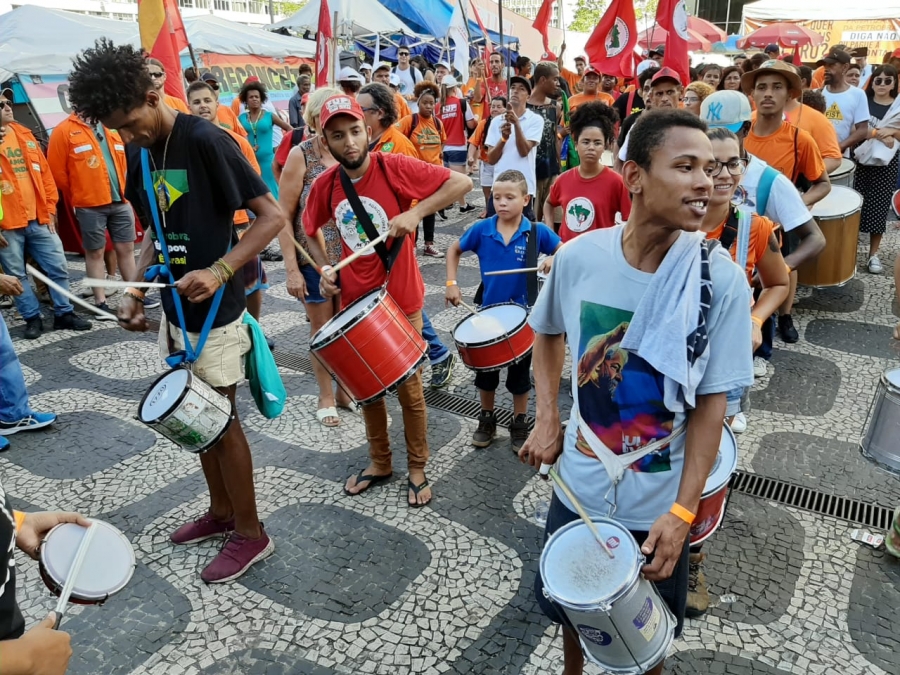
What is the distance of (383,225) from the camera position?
356 cm

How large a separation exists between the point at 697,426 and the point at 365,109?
4.03m

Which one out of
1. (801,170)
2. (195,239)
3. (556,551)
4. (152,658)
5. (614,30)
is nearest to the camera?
(556,551)

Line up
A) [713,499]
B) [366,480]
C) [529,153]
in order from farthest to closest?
[529,153] < [366,480] < [713,499]

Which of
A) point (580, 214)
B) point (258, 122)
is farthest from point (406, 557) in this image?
point (258, 122)

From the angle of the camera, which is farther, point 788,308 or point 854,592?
point 788,308

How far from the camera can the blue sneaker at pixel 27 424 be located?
14.5 feet

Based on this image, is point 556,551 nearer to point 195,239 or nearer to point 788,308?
point 195,239

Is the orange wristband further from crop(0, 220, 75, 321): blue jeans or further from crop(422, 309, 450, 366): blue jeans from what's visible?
crop(0, 220, 75, 321): blue jeans

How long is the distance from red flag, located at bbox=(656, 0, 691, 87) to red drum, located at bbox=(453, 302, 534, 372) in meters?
5.12

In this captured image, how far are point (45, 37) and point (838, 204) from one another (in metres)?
12.0

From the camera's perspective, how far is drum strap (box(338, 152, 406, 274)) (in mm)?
3494

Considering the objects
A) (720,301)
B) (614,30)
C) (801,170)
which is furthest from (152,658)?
(614,30)

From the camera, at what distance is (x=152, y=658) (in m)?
2.62

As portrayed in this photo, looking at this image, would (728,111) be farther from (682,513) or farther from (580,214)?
(682,513)
